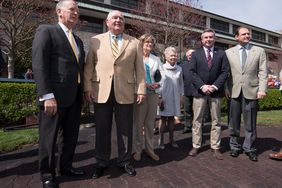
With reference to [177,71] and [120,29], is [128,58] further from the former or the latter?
[177,71]

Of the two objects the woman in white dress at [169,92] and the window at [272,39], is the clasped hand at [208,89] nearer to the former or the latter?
the woman in white dress at [169,92]

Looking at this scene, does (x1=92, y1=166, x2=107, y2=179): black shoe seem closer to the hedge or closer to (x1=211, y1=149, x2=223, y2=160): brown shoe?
(x1=211, y1=149, x2=223, y2=160): brown shoe

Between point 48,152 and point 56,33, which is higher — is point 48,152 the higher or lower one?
the lower one

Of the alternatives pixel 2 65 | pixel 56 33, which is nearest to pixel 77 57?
pixel 56 33

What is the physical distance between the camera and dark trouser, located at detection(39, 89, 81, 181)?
138 inches

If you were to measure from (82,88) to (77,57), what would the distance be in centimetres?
43

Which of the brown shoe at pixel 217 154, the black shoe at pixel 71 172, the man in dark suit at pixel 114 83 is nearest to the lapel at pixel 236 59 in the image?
the brown shoe at pixel 217 154

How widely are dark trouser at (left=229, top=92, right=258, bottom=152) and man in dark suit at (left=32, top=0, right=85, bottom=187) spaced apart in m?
2.80

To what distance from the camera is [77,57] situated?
3754 millimetres

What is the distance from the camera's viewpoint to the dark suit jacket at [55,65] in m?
3.36

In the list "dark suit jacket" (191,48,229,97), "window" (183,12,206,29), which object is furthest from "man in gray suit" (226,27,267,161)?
"window" (183,12,206,29)

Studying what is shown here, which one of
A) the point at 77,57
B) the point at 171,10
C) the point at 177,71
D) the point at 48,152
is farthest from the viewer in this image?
the point at 171,10

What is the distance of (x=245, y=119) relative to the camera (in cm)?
500

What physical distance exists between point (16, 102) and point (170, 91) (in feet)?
16.5
